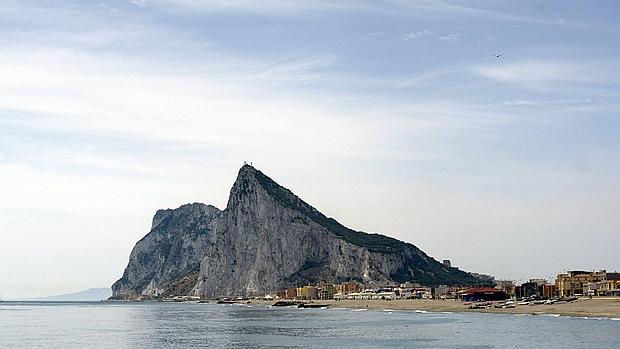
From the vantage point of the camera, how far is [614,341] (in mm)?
84500

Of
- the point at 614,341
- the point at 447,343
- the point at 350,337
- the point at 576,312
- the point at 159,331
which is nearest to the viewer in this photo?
the point at 614,341

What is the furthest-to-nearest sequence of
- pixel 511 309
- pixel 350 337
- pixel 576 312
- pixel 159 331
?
pixel 511 309 → pixel 576 312 → pixel 159 331 → pixel 350 337

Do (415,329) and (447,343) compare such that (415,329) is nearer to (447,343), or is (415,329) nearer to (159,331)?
(447,343)

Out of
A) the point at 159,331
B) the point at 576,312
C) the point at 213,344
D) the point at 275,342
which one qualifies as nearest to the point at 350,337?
the point at 275,342

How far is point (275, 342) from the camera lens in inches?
3871

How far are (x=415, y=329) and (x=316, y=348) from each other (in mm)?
35669

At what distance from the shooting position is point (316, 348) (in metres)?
89.0

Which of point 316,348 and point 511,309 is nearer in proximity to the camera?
point 316,348

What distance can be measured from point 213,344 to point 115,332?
37.8 m

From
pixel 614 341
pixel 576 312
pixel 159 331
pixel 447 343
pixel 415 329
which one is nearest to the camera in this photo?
pixel 614 341

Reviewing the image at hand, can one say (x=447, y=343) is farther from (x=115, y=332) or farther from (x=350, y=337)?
(x=115, y=332)

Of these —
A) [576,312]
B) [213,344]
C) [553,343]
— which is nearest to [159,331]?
[213,344]

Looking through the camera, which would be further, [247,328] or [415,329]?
[247,328]

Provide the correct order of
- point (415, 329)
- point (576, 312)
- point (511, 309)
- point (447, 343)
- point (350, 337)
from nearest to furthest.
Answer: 1. point (447, 343)
2. point (350, 337)
3. point (415, 329)
4. point (576, 312)
5. point (511, 309)
